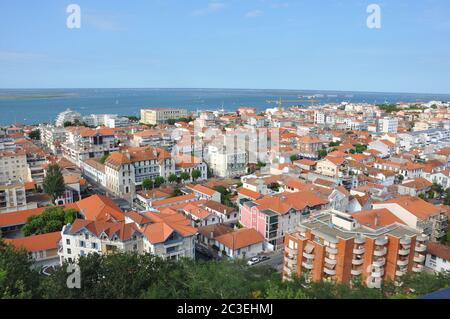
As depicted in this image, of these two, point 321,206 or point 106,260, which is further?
point 321,206

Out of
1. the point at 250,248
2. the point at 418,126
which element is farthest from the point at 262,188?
the point at 418,126

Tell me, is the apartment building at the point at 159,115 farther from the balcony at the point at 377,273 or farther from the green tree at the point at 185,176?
the balcony at the point at 377,273

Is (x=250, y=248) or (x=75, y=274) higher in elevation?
(x=75, y=274)

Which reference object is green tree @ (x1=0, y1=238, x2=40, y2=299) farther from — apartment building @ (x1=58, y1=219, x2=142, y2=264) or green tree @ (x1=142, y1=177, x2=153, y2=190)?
green tree @ (x1=142, y1=177, x2=153, y2=190)

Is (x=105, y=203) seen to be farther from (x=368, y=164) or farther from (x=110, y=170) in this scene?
(x=368, y=164)
